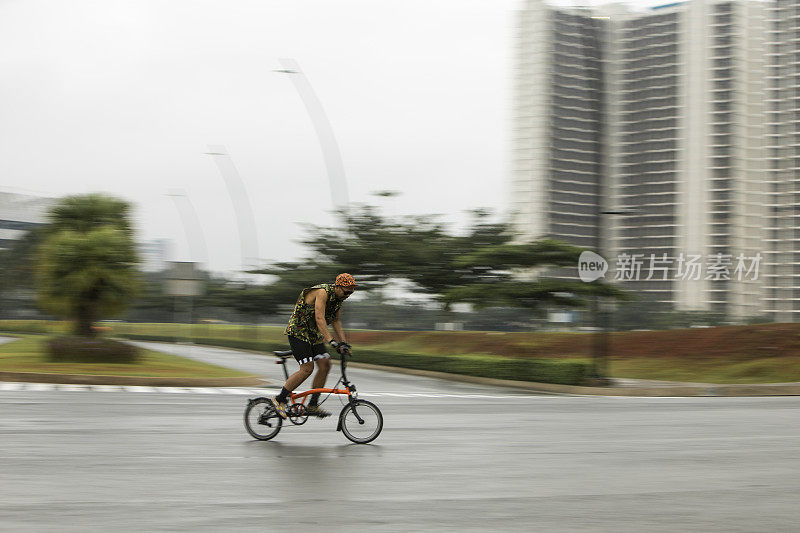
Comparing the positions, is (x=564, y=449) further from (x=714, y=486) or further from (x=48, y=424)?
(x=48, y=424)

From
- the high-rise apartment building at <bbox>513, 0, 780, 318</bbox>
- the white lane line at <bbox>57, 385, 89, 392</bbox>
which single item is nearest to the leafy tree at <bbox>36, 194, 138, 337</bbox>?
the white lane line at <bbox>57, 385, 89, 392</bbox>

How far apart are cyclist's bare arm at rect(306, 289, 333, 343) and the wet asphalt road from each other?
129 cm

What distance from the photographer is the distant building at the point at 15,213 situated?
118m

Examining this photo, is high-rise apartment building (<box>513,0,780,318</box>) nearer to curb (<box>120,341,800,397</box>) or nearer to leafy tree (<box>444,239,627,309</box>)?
leafy tree (<box>444,239,627,309</box>)

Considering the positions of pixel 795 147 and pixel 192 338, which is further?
pixel 795 147

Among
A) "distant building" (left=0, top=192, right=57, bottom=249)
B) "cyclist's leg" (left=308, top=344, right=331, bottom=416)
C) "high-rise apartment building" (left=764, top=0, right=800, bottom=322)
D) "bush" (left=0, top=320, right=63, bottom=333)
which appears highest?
"high-rise apartment building" (left=764, top=0, right=800, bottom=322)

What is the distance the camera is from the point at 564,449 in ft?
33.9

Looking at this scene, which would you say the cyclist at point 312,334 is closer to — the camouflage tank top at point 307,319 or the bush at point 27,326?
the camouflage tank top at point 307,319

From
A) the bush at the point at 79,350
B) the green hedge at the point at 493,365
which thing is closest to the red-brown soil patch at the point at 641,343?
the green hedge at the point at 493,365

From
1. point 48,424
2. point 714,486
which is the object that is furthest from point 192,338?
point 714,486

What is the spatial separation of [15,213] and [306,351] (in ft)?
404

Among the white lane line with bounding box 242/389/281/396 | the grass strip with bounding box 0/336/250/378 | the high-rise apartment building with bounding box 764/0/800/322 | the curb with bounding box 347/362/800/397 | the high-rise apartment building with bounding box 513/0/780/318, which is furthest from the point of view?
the high-rise apartment building with bounding box 764/0/800/322

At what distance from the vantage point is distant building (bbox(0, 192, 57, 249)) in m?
118

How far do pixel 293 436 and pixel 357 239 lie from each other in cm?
3698
